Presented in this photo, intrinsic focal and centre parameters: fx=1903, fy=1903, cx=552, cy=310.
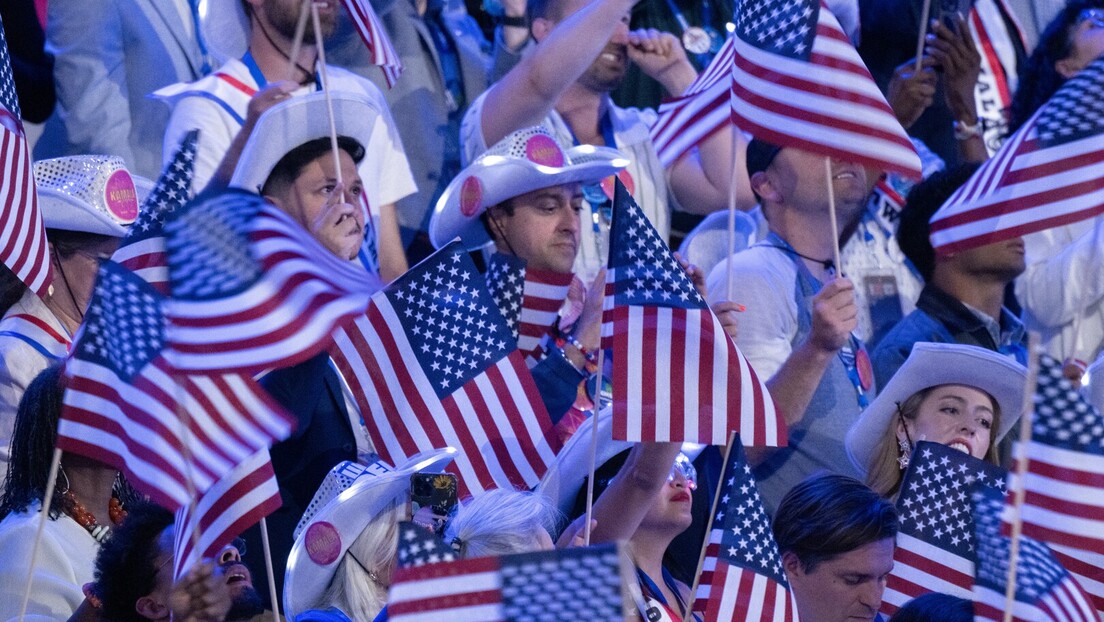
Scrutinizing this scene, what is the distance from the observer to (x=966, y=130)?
7.62 metres

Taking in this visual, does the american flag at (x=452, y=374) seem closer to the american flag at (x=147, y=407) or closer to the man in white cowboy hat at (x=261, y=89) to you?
the man in white cowboy hat at (x=261, y=89)

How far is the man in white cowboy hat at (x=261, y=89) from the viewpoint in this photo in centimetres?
600

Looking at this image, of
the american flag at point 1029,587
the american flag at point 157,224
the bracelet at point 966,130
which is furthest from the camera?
the bracelet at point 966,130

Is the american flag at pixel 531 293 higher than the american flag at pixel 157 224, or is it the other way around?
the american flag at pixel 157 224

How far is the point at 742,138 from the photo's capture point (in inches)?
267

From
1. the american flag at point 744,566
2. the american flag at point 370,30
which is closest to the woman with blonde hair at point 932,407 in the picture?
the american flag at point 744,566

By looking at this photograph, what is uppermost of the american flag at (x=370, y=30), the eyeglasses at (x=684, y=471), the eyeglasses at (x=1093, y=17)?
the american flag at (x=370, y=30)

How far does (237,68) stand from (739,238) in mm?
1927

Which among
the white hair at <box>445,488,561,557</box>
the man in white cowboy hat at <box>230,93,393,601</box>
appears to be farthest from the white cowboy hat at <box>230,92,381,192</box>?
the white hair at <box>445,488,561,557</box>

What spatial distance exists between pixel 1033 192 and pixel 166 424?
7.62 ft

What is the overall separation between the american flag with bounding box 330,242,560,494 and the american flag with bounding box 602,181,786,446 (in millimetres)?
569

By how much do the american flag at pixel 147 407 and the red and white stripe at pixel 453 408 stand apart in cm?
91

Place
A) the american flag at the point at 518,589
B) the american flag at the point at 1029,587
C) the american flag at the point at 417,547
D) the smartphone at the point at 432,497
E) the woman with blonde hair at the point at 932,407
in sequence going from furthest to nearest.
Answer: the woman with blonde hair at the point at 932,407, the smartphone at the point at 432,497, the american flag at the point at 1029,587, the american flag at the point at 417,547, the american flag at the point at 518,589

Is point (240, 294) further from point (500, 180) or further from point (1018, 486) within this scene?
point (500, 180)
